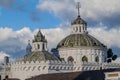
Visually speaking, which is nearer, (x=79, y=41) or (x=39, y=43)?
(x=39, y=43)

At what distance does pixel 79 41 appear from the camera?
146 metres

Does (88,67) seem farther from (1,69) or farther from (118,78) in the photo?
(118,78)

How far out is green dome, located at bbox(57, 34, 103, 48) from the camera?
146 m

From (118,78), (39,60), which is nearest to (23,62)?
(39,60)

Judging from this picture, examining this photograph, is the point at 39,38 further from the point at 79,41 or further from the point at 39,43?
the point at 79,41

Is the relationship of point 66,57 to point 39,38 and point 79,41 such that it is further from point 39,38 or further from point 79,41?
point 39,38

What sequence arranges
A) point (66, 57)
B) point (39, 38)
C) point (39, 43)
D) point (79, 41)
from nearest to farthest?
point (39, 43) → point (39, 38) → point (79, 41) → point (66, 57)

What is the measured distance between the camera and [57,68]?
138 m

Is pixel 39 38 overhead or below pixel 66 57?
overhead

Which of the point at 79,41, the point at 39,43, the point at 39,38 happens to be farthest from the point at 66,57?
the point at 39,38

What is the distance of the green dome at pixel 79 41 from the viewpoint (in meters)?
146

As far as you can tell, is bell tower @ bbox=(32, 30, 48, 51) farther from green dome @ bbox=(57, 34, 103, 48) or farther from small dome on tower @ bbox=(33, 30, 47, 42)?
green dome @ bbox=(57, 34, 103, 48)

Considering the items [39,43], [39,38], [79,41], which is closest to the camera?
[39,43]

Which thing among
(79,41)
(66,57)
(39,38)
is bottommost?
(66,57)
